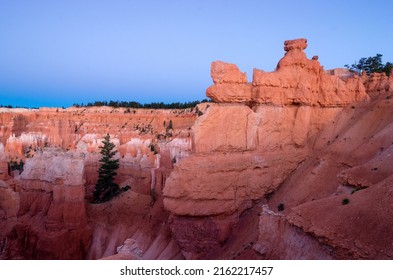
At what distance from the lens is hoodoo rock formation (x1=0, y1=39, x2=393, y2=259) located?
37.1ft

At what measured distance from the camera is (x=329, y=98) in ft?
66.7

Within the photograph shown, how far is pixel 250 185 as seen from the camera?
17.7m

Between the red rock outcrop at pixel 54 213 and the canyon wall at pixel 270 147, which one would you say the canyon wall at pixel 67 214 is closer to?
the red rock outcrop at pixel 54 213

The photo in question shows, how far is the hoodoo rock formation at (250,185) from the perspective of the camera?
11297 mm

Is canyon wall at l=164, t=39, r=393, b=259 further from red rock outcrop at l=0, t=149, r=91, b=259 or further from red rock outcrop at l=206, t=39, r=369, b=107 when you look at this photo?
red rock outcrop at l=0, t=149, r=91, b=259

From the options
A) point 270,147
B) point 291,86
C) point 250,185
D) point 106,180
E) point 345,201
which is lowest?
point 106,180

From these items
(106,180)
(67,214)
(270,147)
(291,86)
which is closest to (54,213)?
(67,214)

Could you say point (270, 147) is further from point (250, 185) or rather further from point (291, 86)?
point (291, 86)

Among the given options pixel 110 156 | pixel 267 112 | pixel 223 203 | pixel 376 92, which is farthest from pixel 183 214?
pixel 110 156

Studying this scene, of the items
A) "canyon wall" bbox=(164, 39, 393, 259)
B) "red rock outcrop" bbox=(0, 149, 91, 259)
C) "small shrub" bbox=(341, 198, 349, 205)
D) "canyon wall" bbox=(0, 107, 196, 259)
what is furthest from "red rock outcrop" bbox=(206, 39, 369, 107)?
"red rock outcrop" bbox=(0, 149, 91, 259)

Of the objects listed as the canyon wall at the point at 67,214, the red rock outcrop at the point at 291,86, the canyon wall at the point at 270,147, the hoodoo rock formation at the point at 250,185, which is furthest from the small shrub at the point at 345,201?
the canyon wall at the point at 67,214

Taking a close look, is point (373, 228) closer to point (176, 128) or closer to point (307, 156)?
point (307, 156)

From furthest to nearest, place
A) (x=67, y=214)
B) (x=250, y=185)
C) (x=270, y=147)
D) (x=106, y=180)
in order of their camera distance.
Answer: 1. (x=106, y=180)
2. (x=67, y=214)
3. (x=270, y=147)
4. (x=250, y=185)

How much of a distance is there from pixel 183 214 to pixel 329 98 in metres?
9.60
